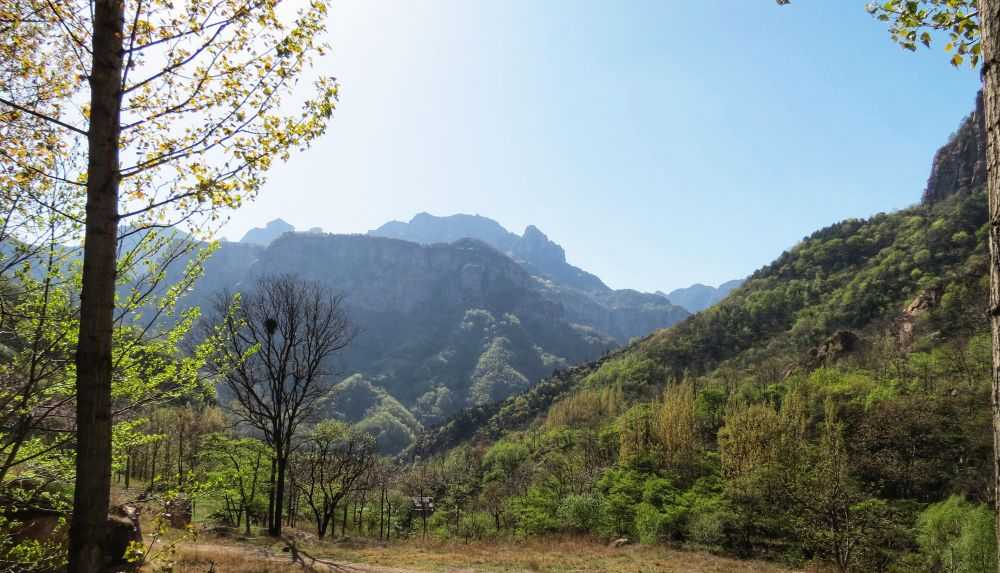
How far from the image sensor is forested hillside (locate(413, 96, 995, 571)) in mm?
20156

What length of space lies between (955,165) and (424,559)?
129m

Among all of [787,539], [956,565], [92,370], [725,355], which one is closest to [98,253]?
[92,370]

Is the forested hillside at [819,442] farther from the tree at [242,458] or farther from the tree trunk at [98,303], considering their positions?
the tree trunk at [98,303]

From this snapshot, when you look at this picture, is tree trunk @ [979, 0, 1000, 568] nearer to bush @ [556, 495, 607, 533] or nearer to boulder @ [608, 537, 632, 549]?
boulder @ [608, 537, 632, 549]

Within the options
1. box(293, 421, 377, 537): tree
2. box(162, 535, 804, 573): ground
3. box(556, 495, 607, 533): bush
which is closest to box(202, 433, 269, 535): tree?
box(293, 421, 377, 537): tree

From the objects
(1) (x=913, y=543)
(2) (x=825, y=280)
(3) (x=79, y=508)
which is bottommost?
(1) (x=913, y=543)

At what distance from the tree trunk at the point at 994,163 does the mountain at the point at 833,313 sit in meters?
43.3

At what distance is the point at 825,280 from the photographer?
8138cm

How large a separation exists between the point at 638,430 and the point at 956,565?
22034 mm

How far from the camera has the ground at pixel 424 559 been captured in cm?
1057

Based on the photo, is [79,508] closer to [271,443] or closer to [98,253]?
[98,253]

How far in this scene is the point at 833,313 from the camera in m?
67.7

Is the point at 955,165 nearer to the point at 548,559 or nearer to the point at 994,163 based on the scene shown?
the point at 548,559

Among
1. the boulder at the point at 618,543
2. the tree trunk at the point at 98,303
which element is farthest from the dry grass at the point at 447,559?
the tree trunk at the point at 98,303
